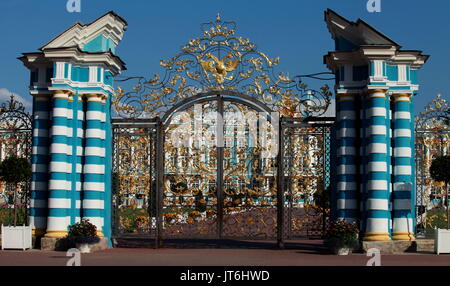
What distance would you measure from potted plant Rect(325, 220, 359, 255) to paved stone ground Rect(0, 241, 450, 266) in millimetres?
263

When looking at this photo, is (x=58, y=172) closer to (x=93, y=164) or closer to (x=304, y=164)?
(x=93, y=164)

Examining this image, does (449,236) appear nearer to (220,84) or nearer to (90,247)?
(220,84)

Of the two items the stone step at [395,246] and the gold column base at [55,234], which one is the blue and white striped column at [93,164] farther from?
the stone step at [395,246]

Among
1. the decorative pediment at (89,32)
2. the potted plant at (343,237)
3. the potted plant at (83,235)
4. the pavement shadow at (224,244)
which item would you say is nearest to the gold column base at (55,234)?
the potted plant at (83,235)

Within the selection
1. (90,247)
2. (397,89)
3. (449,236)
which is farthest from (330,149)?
(90,247)

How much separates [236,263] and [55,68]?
299 inches

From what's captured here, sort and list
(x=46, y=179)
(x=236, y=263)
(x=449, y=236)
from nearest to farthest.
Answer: (x=236, y=263) < (x=449, y=236) < (x=46, y=179)

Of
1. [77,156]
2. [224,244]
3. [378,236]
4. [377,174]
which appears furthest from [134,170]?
[378,236]

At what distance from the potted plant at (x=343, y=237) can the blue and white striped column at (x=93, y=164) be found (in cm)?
640

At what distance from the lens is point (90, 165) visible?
751 inches

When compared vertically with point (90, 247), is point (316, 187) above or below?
above

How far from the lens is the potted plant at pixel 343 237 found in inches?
701

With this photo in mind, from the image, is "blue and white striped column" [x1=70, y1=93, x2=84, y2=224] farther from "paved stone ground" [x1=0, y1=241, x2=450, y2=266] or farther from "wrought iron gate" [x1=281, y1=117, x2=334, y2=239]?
"wrought iron gate" [x1=281, y1=117, x2=334, y2=239]

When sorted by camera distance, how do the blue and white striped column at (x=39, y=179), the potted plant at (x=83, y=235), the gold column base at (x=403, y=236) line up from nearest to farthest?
the potted plant at (x=83, y=235)
the gold column base at (x=403, y=236)
the blue and white striped column at (x=39, y=179)
